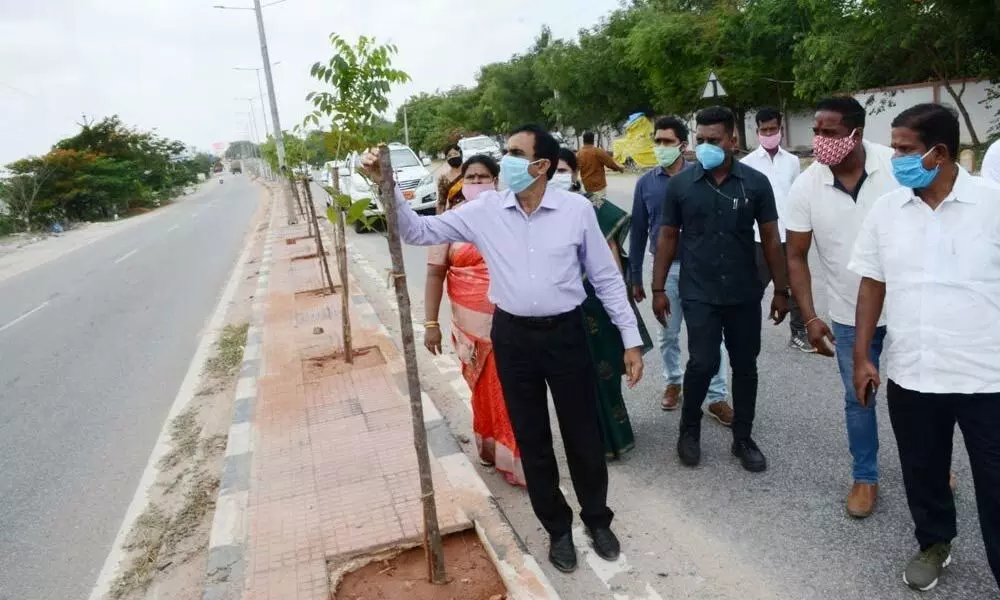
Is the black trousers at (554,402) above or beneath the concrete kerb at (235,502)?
above

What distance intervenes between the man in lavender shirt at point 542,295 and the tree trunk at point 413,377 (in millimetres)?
132

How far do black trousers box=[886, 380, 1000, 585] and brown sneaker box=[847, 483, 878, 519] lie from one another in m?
0.46

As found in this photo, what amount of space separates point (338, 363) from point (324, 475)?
2.29 meters

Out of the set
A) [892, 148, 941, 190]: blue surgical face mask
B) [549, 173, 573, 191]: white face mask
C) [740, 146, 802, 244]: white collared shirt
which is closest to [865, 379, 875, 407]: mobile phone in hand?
[892, 148, 941, 190]: blue surgical face mask

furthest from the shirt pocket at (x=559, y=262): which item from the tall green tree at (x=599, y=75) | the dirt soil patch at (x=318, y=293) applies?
the tall green tree at (x=599, y=75)

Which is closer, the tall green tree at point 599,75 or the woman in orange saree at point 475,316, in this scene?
the woman in orange saree at point 475,316

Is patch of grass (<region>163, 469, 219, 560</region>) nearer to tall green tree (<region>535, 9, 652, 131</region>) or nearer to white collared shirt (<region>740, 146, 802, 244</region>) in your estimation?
white collared shirt (<region>740, 146, 802, 244</region>)

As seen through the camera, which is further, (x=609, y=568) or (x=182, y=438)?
(x=182, y=438)

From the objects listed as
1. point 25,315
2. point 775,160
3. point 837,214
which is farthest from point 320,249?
point 837,214

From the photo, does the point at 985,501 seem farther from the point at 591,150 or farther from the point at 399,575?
the point at 591,150

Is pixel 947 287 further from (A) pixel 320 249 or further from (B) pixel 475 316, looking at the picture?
(A) pixel 320 249

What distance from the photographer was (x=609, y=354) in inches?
162

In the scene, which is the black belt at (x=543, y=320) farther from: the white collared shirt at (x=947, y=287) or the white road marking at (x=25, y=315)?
the white road marking at (x=25, y=315)

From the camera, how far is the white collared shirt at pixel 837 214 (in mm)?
3291
